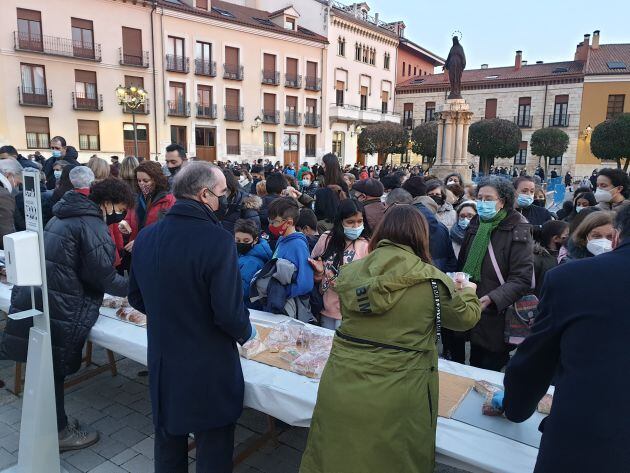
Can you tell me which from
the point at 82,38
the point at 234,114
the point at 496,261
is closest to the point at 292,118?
the point at 234,114

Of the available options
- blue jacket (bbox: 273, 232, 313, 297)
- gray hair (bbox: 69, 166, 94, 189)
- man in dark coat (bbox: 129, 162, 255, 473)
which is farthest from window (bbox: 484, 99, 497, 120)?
man in dark coat (bbox: 129, 162, 255, 473)

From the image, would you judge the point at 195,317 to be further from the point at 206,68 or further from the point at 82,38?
the point at 206,68

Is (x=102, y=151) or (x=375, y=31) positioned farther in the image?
(x=375, y=31)

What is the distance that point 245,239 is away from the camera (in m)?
3.76

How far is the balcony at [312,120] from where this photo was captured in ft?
110

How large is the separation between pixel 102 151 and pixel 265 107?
11.1 meters

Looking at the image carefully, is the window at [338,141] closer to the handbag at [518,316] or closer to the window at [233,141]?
the window at [233,141]

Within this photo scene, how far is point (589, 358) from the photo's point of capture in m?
1.38

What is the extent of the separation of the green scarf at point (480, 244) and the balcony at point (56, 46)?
26015 millimetres

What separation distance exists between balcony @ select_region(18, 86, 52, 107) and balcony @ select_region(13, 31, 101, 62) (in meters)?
1.85

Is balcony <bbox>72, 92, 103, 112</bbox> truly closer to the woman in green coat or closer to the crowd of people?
the crowd of people

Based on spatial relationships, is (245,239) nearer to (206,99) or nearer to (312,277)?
(312,277)

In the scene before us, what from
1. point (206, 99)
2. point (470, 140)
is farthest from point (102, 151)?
point (470, 140)

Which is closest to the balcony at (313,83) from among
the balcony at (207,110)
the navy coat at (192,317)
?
the balcony at (207,110)
